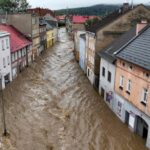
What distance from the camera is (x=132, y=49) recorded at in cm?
2734

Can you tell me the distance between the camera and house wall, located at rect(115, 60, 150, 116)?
77.3 feet

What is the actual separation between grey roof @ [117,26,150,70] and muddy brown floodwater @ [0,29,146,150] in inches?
275

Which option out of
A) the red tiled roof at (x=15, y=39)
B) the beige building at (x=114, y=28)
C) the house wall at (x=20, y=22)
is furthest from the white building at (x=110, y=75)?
the house wall at (x=20, y=22)

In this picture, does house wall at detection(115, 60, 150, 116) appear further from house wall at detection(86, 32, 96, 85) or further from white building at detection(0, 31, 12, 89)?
white building at detection(0, 31, 12, 89)

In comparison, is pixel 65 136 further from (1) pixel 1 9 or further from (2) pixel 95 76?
(1) pixel 1 9

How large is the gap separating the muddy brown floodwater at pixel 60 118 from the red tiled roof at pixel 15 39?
4993 millimetres

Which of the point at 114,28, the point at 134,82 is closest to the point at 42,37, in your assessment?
the point at 114,28

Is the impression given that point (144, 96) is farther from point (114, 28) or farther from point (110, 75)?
point (114, 28)

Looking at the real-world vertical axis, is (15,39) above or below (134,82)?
above

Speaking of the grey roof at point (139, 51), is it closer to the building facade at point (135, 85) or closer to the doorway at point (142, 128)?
the building facade at point (135, 85)

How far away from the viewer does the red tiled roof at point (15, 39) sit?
1821 inches

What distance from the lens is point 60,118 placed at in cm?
3000

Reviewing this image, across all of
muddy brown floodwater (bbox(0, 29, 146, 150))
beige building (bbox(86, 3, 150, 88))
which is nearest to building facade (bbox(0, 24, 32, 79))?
muddy brown floodwater (bbox(0, 29, 146, 150))

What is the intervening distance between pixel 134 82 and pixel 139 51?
3047mm
